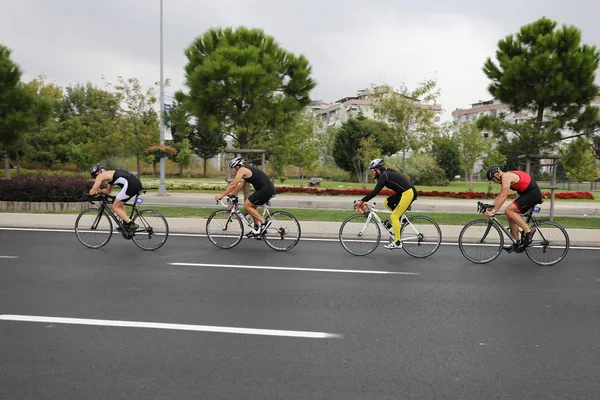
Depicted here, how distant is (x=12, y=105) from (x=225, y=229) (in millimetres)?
12455

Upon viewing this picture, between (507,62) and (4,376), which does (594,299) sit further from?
(507,62)

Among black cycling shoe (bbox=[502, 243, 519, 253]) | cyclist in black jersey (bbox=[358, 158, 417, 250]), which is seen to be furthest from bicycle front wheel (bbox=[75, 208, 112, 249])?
black cycling shoe (bbox=[502, 243, 519, 253])

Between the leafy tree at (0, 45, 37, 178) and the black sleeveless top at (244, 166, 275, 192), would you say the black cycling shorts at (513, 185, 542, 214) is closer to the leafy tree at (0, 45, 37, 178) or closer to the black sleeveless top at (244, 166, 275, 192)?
the black sleeveless top at (244, 166, 275, 192)

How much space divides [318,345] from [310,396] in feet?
3.34

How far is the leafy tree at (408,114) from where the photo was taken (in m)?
26.8

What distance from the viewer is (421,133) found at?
27828 mm

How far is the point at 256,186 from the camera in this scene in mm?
9859

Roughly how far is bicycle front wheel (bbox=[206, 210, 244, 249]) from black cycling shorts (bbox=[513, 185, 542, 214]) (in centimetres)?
488

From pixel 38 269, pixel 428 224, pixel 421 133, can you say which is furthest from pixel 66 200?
pixel 421 133

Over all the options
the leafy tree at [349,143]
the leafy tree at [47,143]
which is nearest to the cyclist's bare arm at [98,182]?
the leafy tree at [47,143]

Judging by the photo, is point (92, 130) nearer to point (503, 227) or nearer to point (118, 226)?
point (118, 226)

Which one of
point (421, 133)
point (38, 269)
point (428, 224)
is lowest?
point (38, 269)

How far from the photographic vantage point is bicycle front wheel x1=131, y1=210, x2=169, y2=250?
32.2ft

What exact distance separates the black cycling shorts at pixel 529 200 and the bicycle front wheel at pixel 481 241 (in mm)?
513
